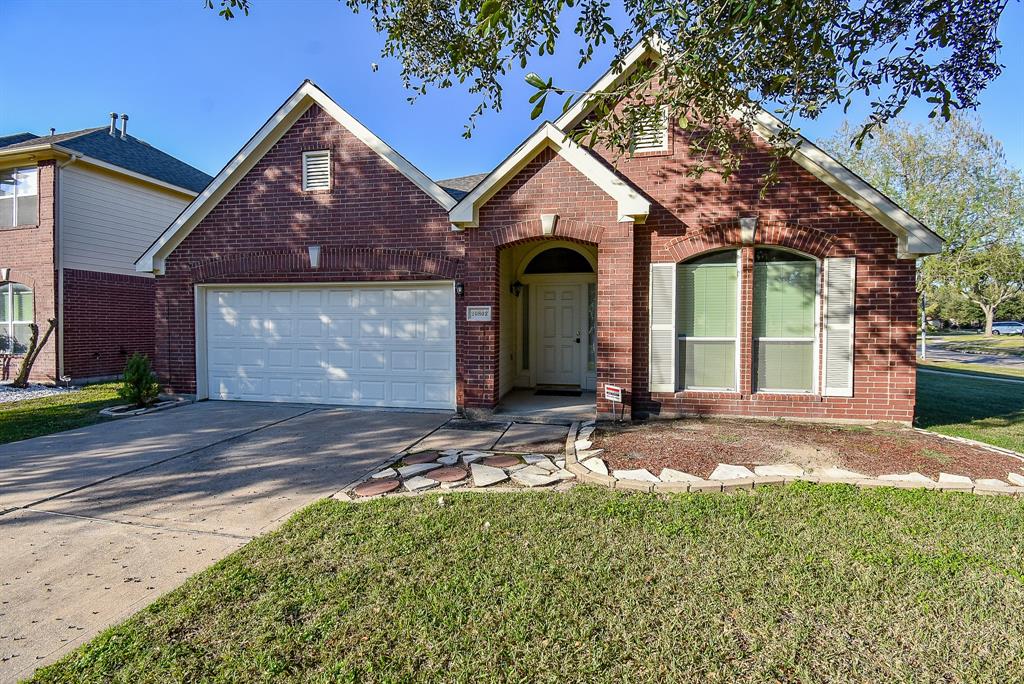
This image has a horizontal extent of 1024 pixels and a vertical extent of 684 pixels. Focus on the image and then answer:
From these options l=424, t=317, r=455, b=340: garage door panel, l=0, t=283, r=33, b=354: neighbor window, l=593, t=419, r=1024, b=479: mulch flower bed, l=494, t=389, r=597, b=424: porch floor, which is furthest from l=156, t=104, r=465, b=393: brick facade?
l=0, t=283, r=33, b=354: neighbor window

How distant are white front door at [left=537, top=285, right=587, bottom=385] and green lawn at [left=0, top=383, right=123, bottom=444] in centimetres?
797

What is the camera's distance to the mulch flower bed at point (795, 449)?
5273 millimetres

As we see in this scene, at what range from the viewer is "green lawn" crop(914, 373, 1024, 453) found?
23.1ft

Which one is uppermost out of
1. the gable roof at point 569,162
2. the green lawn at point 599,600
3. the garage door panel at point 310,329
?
the gable roof at point 569,162

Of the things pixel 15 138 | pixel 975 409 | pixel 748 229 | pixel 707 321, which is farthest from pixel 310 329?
pixel 15 138

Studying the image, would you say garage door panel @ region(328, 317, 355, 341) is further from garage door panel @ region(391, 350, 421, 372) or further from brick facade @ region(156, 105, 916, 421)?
garage door panel @ region(391, 350, 421, 372)

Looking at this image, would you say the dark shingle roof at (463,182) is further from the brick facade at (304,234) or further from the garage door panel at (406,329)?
the garage door panel at (406,329)

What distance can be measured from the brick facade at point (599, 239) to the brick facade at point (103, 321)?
19.3 ft

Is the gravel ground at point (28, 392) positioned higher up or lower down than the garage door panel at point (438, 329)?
lower down

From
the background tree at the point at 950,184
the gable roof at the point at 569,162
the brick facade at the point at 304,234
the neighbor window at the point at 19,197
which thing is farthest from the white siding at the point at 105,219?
the background tree at the point at 950,184

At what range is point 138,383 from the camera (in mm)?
8844

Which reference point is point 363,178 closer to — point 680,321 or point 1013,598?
point 680,321

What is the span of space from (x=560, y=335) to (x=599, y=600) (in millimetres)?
7794

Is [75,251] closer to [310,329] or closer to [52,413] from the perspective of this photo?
[52,413]
